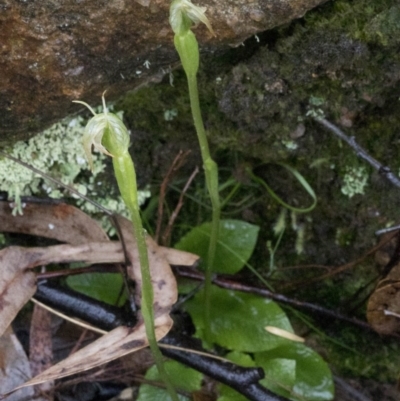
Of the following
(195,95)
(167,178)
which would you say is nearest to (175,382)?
(167,178)

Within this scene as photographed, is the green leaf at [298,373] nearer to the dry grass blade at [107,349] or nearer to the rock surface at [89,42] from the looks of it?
the dry grass blade at [107,349]

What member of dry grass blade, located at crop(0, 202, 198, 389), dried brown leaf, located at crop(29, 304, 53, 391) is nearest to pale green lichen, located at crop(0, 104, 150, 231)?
dry grass blade, located at crop(0, 202, 198, 389)

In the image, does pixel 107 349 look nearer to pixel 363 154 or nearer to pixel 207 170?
pixel 207 170

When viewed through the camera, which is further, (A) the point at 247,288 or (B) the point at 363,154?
(A) the point at 247,288

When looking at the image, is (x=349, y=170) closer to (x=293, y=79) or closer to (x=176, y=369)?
(x=293, y=79)

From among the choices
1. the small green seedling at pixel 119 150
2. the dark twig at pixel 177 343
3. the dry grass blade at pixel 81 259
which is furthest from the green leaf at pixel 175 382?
the small green seedling at pixel 119 150

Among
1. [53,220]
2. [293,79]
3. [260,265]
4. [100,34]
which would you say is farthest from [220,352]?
[100,34]
